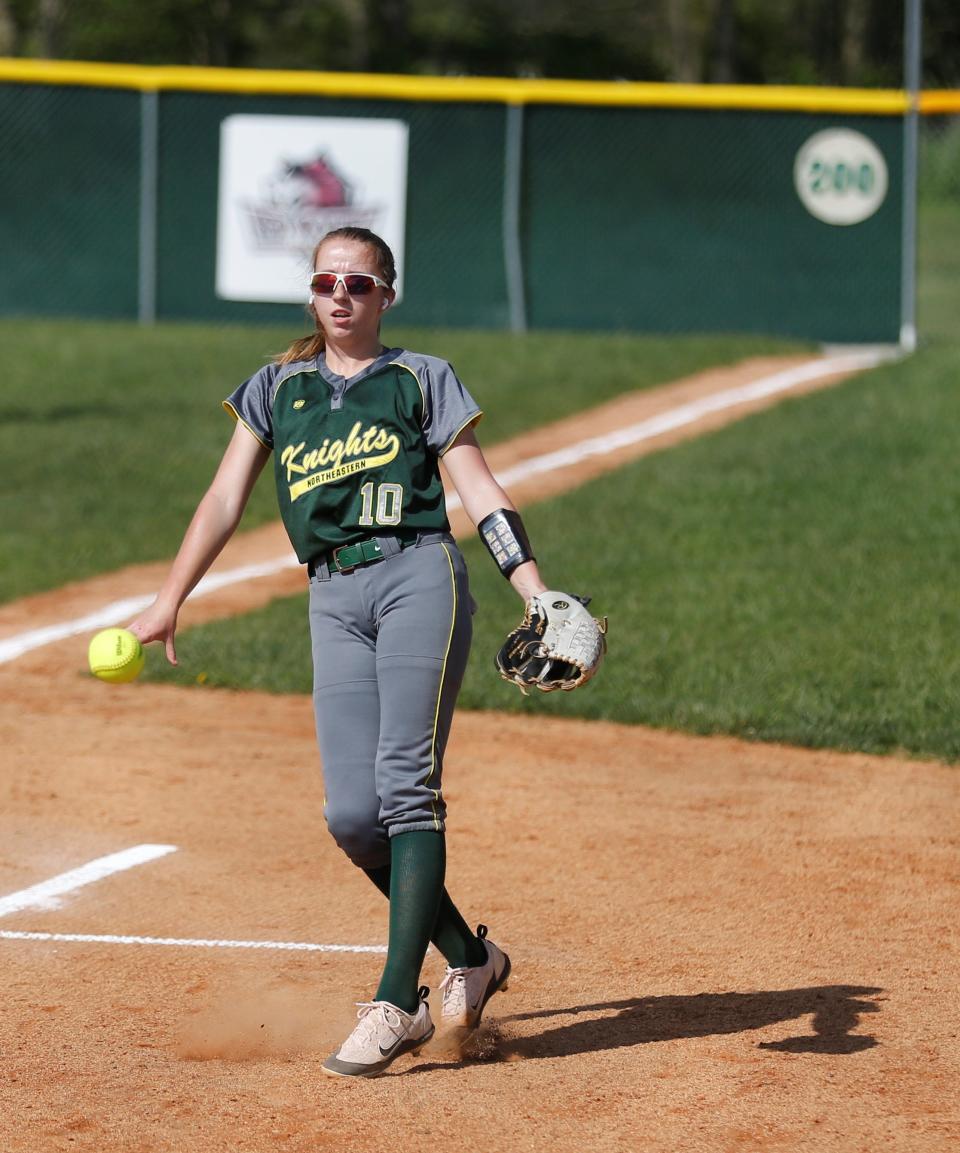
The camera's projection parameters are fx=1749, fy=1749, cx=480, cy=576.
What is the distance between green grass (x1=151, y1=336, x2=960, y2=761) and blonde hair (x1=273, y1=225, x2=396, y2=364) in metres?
4.23

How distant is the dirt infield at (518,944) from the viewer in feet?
13.2

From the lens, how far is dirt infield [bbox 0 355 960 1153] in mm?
4031

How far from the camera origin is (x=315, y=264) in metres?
4.38

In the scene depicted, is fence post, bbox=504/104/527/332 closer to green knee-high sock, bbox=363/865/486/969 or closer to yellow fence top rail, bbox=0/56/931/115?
yellow fence top rail, bbox=0/56/931/115

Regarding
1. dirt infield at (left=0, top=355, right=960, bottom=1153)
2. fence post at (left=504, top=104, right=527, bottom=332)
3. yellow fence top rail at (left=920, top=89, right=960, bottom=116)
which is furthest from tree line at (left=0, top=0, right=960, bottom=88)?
dirt infield at (left=0, top=355, right=960, bottom=1153)

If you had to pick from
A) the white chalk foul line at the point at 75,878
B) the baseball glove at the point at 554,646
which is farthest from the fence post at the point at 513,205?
the baseball glove at the point at 554,646

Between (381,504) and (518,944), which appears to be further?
(518,944)

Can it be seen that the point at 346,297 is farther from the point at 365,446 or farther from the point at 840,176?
the point at 840,176

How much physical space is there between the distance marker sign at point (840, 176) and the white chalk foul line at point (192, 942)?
12.6 meters

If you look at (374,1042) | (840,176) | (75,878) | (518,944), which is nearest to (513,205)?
(840,176)

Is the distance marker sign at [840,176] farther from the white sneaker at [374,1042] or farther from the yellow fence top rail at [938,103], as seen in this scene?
the white sneaker at [374,1042]

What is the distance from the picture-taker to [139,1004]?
4805mm

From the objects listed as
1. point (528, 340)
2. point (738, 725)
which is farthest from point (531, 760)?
point (528, 340)

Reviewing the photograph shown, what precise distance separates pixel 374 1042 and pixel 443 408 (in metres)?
1.54
